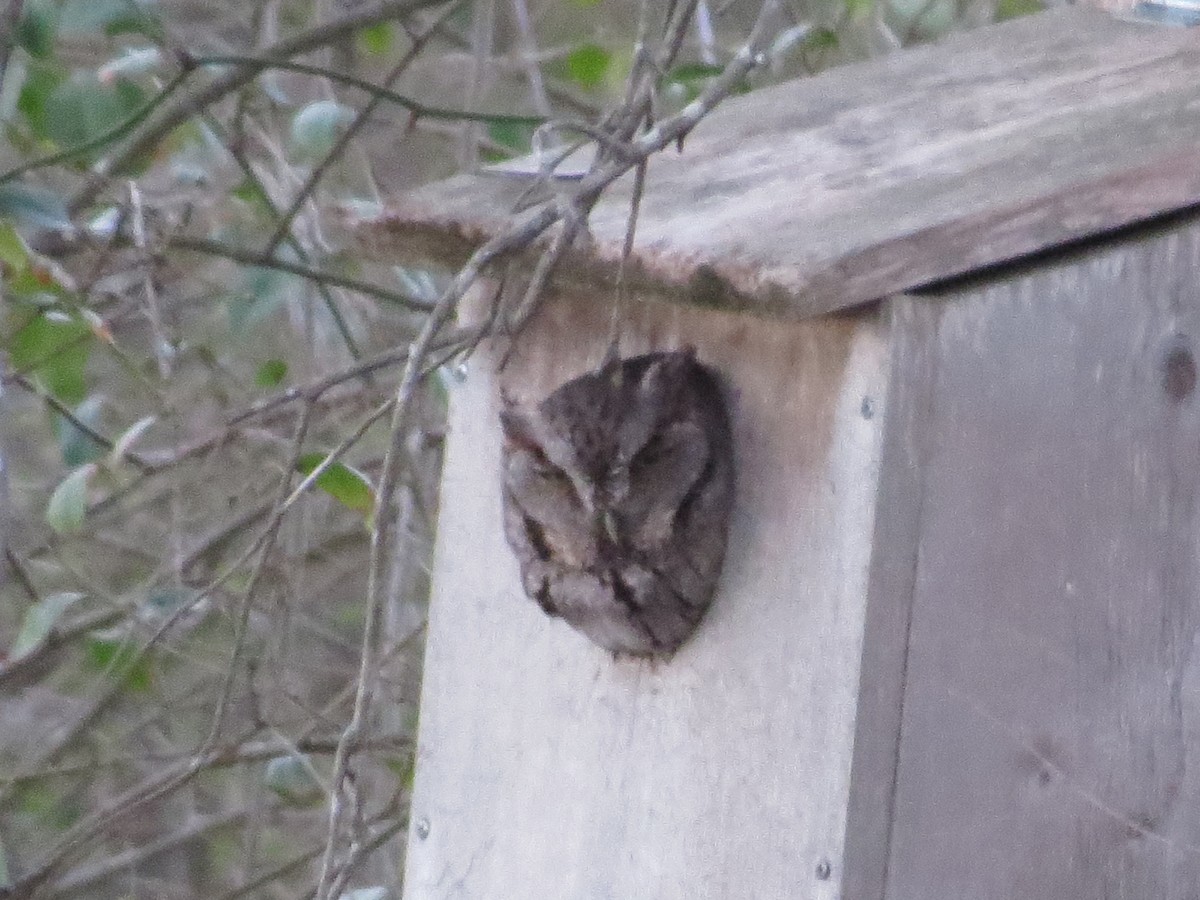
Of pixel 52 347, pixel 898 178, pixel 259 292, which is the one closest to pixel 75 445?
pixel 52 347

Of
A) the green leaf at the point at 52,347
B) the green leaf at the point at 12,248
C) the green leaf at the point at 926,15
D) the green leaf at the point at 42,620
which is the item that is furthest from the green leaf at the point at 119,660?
the green leaf at the point at 926,15

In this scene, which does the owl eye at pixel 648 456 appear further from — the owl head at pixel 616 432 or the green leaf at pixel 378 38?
the green leaf at pixel 378 38

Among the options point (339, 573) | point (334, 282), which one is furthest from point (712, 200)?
point (339, 573)

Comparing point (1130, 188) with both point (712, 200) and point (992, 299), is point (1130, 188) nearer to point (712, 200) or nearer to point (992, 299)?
point (992, 299)

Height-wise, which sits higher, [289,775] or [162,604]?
[162,604]

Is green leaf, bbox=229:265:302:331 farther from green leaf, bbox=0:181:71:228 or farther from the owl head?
the owl head

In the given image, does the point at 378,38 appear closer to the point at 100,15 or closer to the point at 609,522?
the point at 100,15
